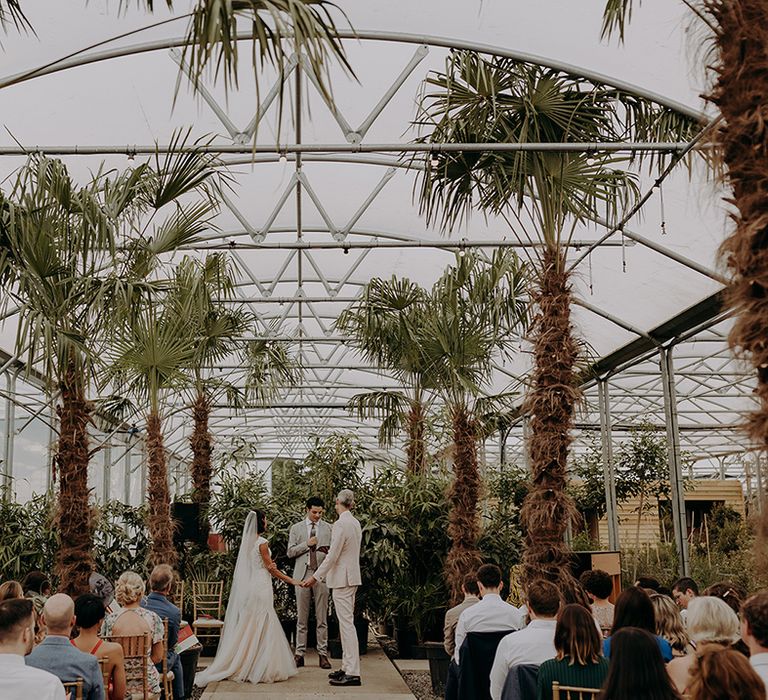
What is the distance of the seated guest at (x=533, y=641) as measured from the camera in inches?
194

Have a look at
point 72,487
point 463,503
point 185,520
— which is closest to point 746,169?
point 72,487

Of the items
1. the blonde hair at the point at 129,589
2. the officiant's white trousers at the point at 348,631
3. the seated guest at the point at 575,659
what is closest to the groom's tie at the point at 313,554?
the officiant's white trousers at the point at 348,631

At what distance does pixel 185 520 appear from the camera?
42.0 ft

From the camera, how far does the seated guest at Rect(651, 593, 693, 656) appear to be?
17.2 feet

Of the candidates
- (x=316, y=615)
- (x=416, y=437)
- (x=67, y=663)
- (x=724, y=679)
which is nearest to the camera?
(x=724, y=679)

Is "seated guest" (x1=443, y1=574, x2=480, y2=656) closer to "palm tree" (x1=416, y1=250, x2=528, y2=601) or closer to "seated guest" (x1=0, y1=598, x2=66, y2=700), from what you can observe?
"palm tree" (x1=416, y1=250, x2=528, y2=601)

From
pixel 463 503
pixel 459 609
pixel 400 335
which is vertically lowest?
pixel 459 609

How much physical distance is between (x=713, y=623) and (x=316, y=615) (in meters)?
6.76

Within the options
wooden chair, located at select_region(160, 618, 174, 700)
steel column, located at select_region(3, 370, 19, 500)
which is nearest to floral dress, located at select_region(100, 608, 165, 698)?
wooden chair, located at select_region(160, 618, 174, 700)

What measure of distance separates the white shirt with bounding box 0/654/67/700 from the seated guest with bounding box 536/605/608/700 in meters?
2.05

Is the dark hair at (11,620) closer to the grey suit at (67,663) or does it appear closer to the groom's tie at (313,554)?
the grey suit at (67,663)

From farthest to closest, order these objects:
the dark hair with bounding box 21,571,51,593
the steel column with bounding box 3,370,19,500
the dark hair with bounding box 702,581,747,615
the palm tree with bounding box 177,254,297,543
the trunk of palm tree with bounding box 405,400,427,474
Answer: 1. the steel column with bounding box 3,370,19,500
2. the trunk of palm tree with bounding box 405,400,427,474
3. the palm tree with bounding box 177,254,297,543
4. the dark hair with bounding box 21,571,51,593
5. the dark hair with bounding box 702,581,747,615

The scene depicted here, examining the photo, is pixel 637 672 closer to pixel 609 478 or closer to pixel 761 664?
pixel 761 664

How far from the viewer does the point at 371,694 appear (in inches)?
340
